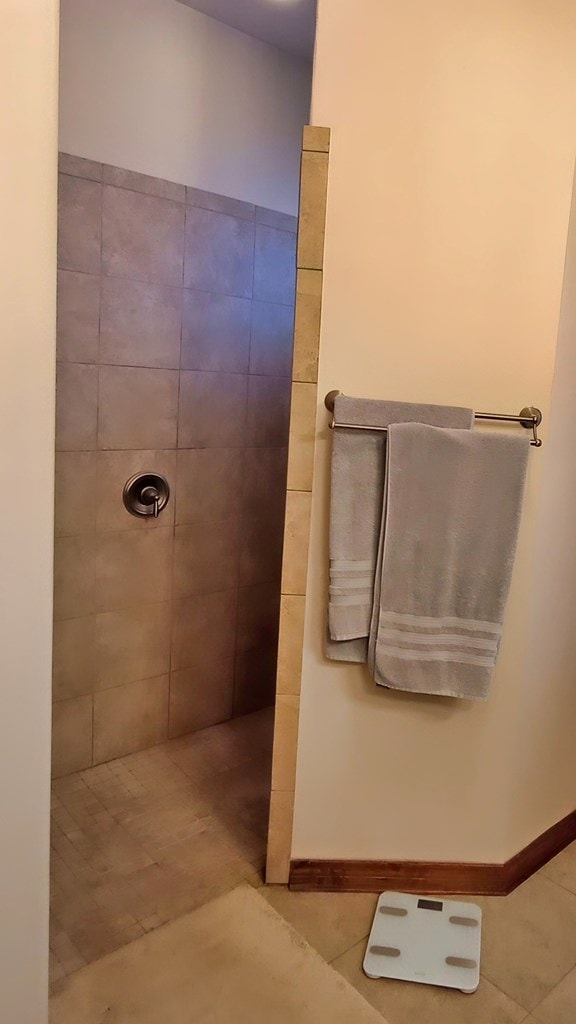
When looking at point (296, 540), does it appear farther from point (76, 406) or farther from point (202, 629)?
point (202, 629)

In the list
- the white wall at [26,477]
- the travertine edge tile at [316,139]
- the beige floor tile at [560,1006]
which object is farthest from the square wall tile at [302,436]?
the beige floor tile at [560,1006]

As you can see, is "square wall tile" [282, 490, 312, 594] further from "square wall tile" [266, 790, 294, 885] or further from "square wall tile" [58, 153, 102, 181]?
"square wall tile" [58, 153, 102, 181]

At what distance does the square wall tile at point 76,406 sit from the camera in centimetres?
223

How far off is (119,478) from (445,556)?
1.17 m

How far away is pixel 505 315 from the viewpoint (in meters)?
1.78

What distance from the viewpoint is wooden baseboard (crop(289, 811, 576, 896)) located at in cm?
201

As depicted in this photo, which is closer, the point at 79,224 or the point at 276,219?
the point at 79,224

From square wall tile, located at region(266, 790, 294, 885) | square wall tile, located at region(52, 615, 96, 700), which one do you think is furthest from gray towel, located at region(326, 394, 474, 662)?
square wall tile, located at region(52, 615, 96, 700)

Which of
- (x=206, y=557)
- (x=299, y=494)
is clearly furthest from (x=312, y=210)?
(x=206, y=557)

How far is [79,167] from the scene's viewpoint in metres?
2.14

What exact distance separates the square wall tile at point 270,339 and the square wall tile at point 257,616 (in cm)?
87

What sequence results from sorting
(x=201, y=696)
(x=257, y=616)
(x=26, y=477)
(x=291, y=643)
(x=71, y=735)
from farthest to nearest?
(x=257, y=616)
(x=201, y=696)
(x=71, y=735)
(x=291, y=643)
(x=26, y=477)

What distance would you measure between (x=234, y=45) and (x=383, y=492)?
1.70m

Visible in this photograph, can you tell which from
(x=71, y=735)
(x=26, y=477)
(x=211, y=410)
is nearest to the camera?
(x=26, y=477)
